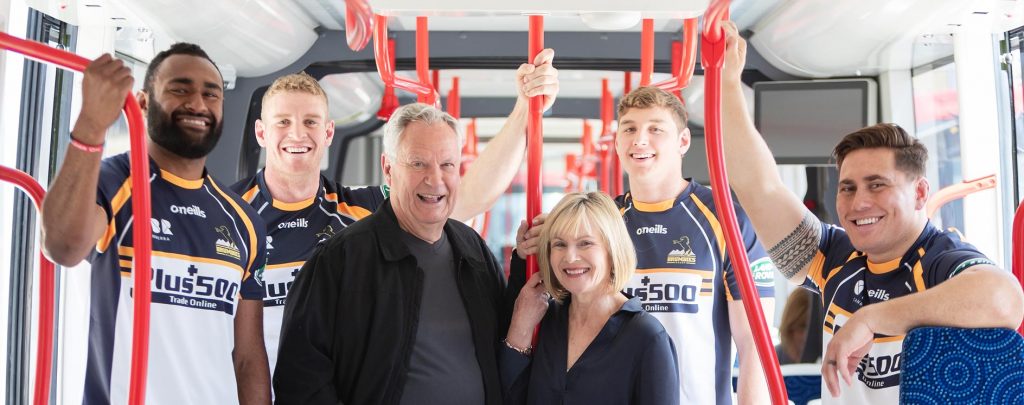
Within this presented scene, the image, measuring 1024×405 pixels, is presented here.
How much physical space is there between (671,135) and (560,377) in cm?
116

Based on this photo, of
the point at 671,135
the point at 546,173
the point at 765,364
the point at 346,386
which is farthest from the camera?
the point at 546,173

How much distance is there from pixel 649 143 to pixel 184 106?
1.44 m

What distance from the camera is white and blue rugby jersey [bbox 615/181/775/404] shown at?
9.97 ft

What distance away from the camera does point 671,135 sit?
317 centimetres

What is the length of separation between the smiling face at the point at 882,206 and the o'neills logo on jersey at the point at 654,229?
0.80 metres

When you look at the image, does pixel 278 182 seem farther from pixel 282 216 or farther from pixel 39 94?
pixel 39 94

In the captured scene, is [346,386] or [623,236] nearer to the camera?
[346,386]

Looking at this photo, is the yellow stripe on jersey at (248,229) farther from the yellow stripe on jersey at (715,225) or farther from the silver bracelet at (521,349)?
the yellow stripe on jersey at (715,225)

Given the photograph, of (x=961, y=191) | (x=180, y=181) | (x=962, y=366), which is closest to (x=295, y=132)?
(x=180, y=181)

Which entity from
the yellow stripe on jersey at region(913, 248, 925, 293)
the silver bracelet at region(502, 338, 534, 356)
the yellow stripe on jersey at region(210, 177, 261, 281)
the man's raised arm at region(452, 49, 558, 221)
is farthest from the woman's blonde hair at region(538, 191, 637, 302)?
the yellow stripe on jersey at region(210, 177, 261, 281)

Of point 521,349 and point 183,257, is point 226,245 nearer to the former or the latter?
point 183,257

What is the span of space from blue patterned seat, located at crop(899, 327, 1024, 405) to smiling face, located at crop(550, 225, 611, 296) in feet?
2.32

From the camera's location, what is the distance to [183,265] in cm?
239

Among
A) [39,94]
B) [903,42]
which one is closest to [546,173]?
[903,42]
